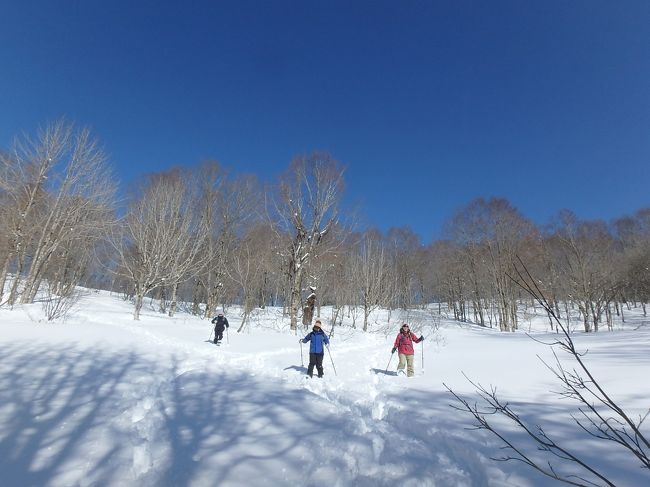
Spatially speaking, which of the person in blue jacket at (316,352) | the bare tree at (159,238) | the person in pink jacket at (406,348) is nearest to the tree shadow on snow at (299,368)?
the person in blue jacket at (316,352)

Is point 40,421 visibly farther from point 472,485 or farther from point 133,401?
point 472,485

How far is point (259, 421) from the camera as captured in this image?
493cm

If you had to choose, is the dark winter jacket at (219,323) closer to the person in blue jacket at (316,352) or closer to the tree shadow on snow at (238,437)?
the person in blue jacket at (316,352)

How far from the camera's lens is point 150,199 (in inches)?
826

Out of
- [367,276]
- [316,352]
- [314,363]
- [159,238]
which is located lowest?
[314,363]

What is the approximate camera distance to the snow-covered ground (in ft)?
11.6

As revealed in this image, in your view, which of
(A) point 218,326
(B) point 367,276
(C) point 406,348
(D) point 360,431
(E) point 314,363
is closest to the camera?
(D) point 360,431

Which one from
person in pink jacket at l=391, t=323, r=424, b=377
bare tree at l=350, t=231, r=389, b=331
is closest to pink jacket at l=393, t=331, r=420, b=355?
person in pink jacket at l=391, t=323, r=424, b=377

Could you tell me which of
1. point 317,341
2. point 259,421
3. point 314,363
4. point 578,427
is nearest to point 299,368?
point 314,363

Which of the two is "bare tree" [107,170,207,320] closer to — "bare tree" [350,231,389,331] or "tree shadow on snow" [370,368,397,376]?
"bare tree" [350,231,389,331]

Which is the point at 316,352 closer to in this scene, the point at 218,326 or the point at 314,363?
the point at 314,363

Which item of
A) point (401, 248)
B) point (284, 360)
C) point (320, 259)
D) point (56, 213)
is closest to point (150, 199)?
point (56, 213)

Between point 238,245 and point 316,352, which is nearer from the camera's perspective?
point 316,352

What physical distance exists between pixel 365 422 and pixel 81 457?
3470 millimetres
